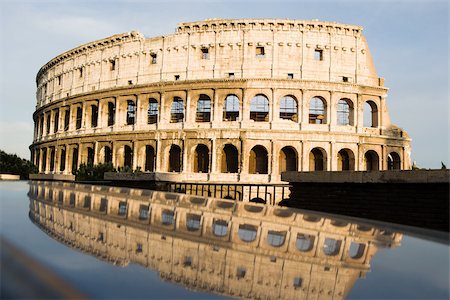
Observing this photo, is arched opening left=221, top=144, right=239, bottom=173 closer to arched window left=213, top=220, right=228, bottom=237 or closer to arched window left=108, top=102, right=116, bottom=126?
arched window left=108, top=102, right=116, bottom=126

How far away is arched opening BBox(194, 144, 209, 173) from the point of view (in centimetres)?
3031

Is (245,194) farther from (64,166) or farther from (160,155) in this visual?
(64,166)

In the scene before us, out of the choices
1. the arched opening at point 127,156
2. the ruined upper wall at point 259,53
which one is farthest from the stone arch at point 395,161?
the arched opening at point 127,156

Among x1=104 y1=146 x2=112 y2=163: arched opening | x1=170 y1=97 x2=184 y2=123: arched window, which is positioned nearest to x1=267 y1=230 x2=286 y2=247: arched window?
x1=170 y1=97 x2=184 y2=123: arched window

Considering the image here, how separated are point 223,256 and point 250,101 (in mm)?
27273

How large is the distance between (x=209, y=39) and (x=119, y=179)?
1887cm

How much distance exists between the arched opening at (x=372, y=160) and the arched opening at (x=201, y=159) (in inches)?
483

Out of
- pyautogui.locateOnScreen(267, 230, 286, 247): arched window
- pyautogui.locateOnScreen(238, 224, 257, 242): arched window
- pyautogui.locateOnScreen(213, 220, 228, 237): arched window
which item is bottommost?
pyautogui.locateOnScreen(267, 230, 286, 247): arched window

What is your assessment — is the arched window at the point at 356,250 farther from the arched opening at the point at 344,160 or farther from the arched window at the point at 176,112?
the arched window at the point at 176,112

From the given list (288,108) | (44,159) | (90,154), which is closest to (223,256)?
(288,108)

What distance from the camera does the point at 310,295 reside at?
6.13ft

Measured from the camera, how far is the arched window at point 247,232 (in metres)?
2.96

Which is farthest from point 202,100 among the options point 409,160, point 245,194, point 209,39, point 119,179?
point 119,179

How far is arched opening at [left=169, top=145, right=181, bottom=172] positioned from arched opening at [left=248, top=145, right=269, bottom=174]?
5716 mm
